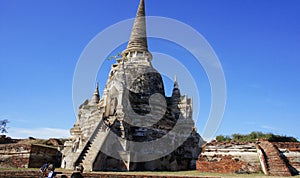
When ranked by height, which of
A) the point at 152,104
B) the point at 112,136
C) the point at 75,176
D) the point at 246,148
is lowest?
the point at 75,176

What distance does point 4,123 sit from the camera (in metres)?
38.4

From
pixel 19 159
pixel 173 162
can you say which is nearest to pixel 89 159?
pixel 19 159

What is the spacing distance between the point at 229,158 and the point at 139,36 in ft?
56.8

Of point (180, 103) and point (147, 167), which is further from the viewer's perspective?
point (180, 103)

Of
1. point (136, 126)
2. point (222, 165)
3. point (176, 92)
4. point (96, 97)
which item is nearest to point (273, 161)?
point (222, 165)

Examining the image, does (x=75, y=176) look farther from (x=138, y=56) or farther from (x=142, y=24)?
(x=142, y=24)

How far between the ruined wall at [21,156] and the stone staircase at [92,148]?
4343 mm

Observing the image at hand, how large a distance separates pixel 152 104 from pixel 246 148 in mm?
9413

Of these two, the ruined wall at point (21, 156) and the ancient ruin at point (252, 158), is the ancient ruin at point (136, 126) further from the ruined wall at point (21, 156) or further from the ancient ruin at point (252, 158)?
the ancient ruin at point (252, 158)

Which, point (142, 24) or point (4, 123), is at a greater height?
point (142, 24)

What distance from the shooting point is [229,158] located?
1382cm

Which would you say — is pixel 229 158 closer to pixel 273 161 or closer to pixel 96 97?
pixel 273 161

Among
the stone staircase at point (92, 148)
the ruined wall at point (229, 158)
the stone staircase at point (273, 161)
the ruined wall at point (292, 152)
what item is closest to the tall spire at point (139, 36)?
the stone staircase at point (92, 148)

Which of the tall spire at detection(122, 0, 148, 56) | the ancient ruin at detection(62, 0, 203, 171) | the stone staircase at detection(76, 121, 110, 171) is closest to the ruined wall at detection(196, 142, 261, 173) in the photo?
the ancient ruin at detection(62, 0, 203, 171)
